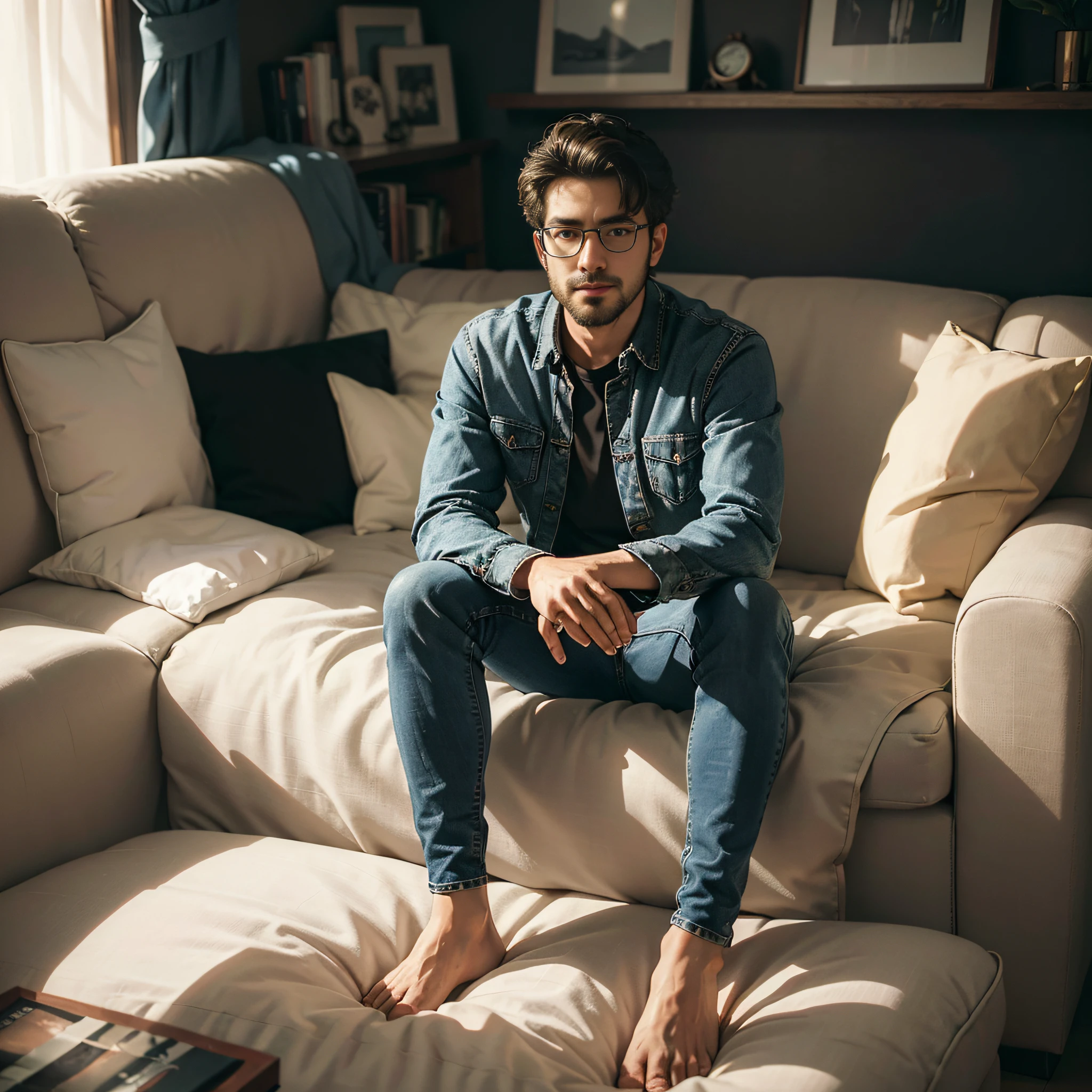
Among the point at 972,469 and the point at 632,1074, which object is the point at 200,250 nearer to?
the point at 972,469

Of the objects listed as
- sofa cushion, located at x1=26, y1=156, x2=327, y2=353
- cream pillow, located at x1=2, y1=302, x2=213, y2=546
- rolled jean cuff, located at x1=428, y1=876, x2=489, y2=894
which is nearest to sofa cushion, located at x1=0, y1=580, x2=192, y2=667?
cream pillow, located at x1=2, y1=302, x2=213, y2=546

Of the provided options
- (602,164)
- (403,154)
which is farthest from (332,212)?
(602,164)

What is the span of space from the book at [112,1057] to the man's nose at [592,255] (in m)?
1.10

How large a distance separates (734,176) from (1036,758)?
7.38ft

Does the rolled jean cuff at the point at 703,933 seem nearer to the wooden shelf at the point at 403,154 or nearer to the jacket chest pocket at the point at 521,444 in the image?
the jacket chest pocket at the point at 521,444

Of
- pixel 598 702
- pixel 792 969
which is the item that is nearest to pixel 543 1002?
pixel 792 969

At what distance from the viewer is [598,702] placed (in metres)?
1.69

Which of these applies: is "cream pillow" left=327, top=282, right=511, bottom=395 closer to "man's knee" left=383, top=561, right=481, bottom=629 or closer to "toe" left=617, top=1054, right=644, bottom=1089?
"man's knee" left=383, top=561, right=481, bottom=629

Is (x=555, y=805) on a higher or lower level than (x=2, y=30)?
lower

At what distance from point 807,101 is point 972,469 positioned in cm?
151

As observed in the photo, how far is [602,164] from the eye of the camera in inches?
64.9

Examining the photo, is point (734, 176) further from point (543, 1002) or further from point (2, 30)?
point (543, 1002)

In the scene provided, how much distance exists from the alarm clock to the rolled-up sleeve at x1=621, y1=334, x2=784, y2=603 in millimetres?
1681

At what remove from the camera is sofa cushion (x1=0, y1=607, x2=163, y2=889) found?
165 cm
